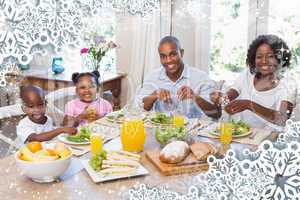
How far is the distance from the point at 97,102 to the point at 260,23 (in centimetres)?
34

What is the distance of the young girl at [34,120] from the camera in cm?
72

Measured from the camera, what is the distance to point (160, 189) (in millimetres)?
599

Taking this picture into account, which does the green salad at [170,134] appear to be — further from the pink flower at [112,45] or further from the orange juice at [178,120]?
the pink flower at [112,45]

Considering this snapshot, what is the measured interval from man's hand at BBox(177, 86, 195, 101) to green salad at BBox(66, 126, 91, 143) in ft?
0.65

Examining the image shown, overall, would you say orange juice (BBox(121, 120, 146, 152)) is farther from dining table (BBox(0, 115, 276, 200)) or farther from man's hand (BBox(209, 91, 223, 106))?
man's hand (BBox(209, 91, 223, 106))

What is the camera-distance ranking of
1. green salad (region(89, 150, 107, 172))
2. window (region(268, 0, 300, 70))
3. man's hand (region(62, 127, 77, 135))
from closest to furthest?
window (region(268, 0, 300, 70)) < green salad (region(89, 150, 107, 172)) < man's hand (region(62, 127, 77, 135))

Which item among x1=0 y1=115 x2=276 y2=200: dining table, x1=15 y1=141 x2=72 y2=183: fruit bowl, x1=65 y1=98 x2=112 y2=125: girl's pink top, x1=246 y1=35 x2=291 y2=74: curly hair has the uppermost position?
x1=246 y1=35 x2=291 y2=74: curly hair

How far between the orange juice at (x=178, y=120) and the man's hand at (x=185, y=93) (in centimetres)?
3

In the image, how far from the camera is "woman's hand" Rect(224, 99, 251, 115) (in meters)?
0.67

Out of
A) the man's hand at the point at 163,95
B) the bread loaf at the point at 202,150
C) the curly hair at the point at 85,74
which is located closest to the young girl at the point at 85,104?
the curly hair at the point at 85,74

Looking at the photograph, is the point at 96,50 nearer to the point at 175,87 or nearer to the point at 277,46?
the point at 175,87

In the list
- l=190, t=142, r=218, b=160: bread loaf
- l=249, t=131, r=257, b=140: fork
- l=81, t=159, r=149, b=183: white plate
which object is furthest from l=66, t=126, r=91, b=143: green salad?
l=249, t=131, r=257, b=140: fork

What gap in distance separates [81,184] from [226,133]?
0.85ft

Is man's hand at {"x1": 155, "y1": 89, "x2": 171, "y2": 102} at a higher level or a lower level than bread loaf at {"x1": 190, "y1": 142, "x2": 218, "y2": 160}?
higher
